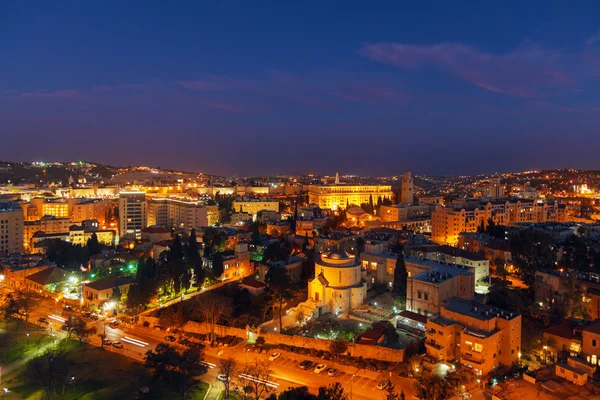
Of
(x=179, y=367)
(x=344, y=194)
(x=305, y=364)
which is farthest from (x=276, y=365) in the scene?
(x=344, y=194)

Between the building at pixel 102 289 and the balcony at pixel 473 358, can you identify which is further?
the building at pixel 102 289

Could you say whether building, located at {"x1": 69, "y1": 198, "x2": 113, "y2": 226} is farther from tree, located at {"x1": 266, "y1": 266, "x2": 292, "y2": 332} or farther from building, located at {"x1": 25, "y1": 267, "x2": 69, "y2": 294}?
tree, located at {"x1": 266, "y1": 266, "x2": 292, "y2": 332}

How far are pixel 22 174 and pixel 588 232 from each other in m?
97.3

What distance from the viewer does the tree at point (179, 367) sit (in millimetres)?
15484

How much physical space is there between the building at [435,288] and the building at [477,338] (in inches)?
95.0

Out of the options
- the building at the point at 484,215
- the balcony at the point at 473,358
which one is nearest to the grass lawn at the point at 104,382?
the balcony at the point at 473,358

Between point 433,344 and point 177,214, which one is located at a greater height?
point 177,214

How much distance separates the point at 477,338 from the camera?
1463 cm

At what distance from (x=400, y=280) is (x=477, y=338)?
21.6ft

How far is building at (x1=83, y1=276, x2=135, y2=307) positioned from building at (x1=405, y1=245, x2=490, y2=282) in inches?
646

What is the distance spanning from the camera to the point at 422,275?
1948 centimetres

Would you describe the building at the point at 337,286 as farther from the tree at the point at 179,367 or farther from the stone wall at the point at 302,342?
the tree at the point at 179,367

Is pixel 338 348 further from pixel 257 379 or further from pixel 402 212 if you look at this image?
pixel 402 212

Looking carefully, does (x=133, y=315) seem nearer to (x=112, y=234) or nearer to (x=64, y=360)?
(x=64, y=360)
